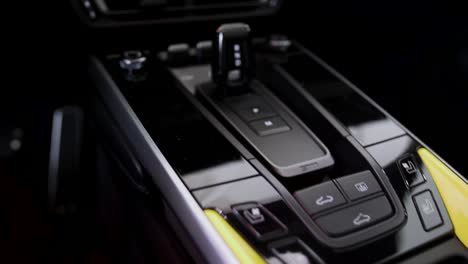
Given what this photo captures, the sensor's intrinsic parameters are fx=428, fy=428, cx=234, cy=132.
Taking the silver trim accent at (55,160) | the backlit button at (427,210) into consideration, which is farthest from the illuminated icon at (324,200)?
the silver trim accent at (55,160)

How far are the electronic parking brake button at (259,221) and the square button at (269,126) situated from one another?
0.14m

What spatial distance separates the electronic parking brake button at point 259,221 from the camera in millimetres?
403

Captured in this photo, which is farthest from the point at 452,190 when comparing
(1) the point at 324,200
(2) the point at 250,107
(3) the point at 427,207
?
(2) the point at 250,107

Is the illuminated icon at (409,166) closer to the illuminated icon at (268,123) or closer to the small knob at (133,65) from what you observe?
the illuminated icon at (268,123)

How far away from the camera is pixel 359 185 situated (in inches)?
19.2

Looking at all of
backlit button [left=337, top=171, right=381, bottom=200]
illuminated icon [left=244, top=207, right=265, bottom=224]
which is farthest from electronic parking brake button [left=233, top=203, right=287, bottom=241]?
backlit button [left=337, top=171, right=381, bottom=200]

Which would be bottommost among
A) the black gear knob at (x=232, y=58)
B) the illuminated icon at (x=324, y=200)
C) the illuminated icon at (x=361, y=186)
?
the illuminated icon at (x=361, y=186)

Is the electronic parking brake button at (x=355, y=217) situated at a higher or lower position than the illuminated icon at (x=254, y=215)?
lower

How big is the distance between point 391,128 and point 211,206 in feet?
0.97

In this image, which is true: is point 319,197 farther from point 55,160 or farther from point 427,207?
point 55,160

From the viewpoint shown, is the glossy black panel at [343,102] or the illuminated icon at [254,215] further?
the glossy black panel at [343,102]

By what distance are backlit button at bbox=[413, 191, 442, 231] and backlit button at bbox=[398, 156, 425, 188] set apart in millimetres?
17

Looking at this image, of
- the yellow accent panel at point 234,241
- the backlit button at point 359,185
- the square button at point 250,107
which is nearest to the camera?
the yellow accent panel at point 234,241

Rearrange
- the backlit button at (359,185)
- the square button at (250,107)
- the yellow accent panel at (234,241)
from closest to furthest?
the yellow accent panel at (234,241) < the backlit button at (359,185) < the square button at (250,107)
